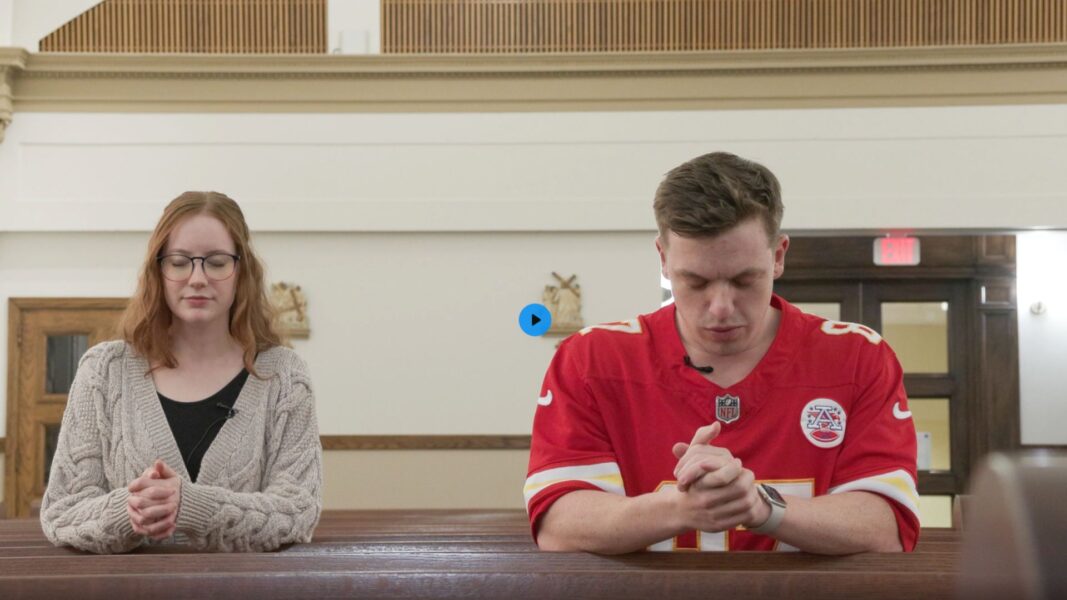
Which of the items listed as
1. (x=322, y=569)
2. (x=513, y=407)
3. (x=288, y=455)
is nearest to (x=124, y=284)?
(x=513, y=407)

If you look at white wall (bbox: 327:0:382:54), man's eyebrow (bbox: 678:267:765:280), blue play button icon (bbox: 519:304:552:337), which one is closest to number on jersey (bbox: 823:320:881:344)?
man's eyebrow (bbox: 678:267:765:280)

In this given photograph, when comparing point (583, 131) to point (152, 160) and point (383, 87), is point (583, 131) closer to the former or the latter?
point (383, 87)

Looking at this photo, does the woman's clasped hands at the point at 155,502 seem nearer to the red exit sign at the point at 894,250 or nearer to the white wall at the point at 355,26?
the white wall at the point at 355,26

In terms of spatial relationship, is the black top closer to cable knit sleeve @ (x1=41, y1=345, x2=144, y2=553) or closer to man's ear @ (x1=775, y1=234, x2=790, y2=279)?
cable knit sleeve @ (x1=41, y1=345, x2=144, y2=553)

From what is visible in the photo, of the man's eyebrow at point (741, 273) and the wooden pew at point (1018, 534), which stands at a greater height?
the man's eyebrow at point (741, 273)

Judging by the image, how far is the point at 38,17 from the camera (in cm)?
956

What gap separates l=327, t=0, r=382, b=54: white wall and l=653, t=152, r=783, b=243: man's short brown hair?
24.5ft

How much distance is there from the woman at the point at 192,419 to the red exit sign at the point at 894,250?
302 inches

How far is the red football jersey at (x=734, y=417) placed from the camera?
2.44 metres

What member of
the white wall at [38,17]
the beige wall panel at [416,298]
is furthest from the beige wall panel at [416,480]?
the white wall at [38,17]

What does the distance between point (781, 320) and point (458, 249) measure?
23.3 feet

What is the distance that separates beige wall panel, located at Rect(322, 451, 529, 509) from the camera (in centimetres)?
938

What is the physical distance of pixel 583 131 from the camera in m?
9.52

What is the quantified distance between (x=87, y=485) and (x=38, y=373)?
7306 mm
